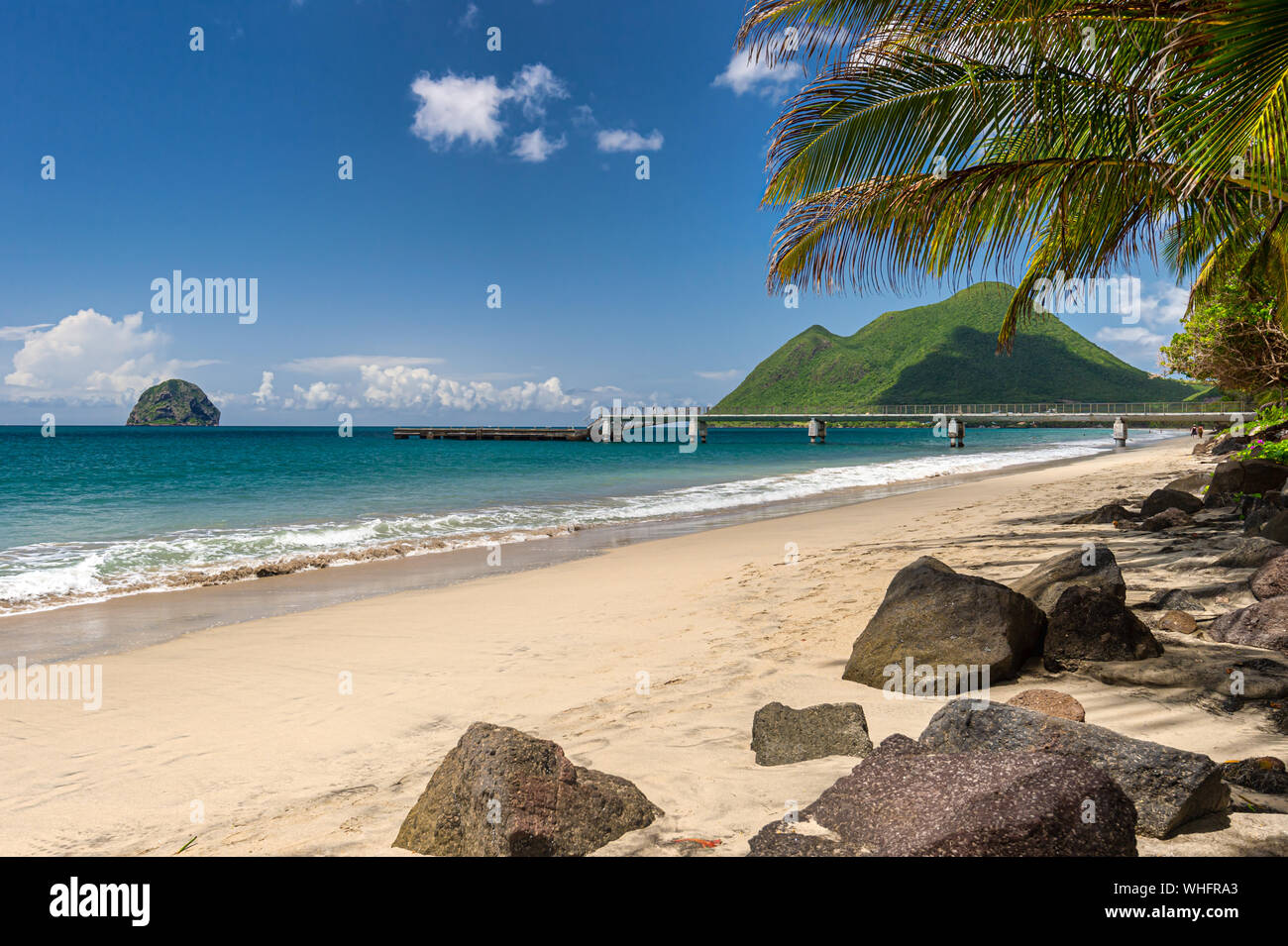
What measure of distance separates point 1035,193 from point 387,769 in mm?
7367

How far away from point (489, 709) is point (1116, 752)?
3956 millimetres

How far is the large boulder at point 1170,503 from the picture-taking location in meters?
10.7

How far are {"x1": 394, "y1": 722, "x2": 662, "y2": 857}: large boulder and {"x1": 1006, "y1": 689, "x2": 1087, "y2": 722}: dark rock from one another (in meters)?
2.12

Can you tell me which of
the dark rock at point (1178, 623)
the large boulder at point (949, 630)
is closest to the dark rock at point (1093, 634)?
the large boulder at point (949, 630)

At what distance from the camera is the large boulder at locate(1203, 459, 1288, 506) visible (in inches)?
411

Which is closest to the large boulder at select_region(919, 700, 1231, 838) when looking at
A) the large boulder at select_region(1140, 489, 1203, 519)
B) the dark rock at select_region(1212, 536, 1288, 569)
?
the dark rock at select_region(1212, 536, 1288, 569)

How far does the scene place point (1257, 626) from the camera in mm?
4785

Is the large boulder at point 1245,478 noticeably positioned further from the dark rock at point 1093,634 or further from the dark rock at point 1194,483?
the dark rock at point 1093,634

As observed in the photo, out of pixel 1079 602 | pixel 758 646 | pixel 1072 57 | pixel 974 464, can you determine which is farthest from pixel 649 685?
pixel 974 464

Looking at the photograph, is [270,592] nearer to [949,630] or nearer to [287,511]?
[949,630]

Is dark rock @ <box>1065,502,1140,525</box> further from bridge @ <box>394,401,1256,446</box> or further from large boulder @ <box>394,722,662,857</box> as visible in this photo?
bridge @ <box>394,401,1256,446</box>

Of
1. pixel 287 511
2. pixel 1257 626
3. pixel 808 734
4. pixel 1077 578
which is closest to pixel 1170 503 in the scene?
pixel 1077 578

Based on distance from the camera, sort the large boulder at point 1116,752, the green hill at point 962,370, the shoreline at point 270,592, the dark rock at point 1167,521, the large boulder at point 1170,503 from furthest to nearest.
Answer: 1. the green hill at point 962,370
2. the large boulder at point 1170,503
3. the dark rock at point 1167,521
4. the shoreline at point 270,592
5. the large boulder at point 1116,752

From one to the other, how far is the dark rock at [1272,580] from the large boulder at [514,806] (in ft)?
17.4
